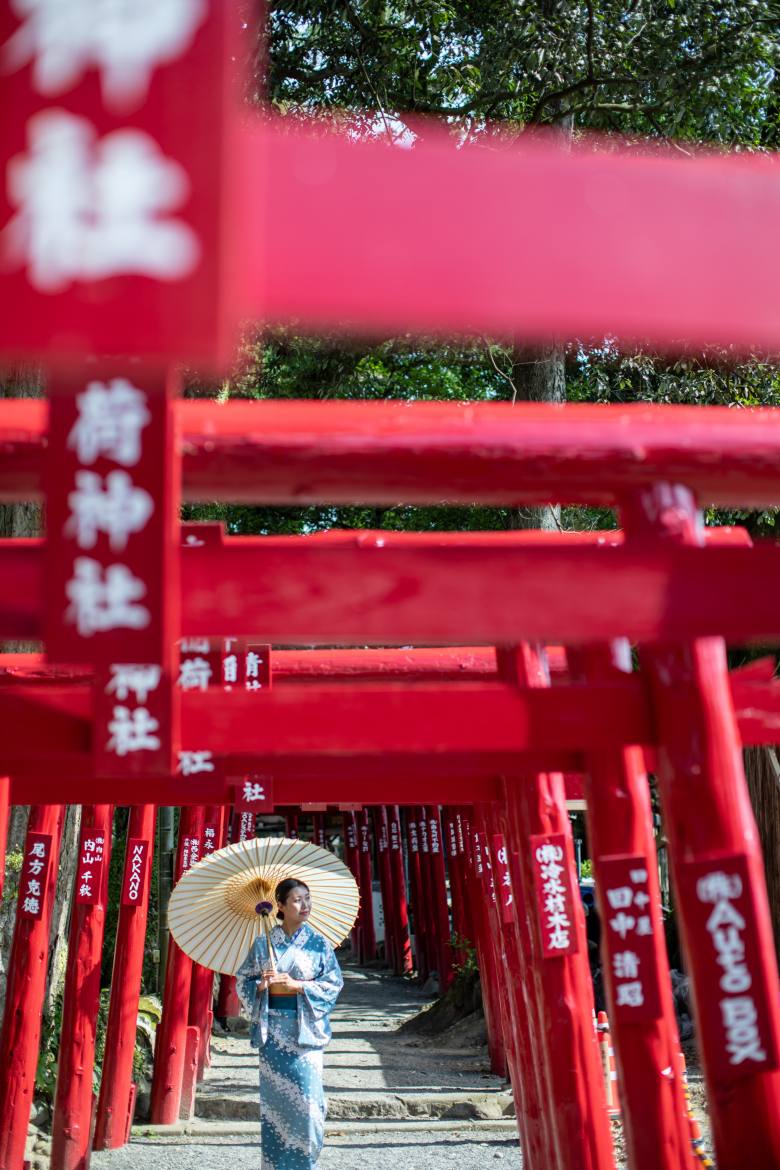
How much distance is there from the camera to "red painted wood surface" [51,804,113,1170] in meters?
8.24

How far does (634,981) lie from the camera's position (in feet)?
14.9

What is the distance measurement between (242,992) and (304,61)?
26.5 feet

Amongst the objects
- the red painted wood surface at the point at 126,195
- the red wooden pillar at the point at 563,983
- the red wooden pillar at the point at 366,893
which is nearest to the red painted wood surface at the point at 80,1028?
the red wooden pillar at the point at 563,983

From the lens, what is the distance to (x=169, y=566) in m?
3.00

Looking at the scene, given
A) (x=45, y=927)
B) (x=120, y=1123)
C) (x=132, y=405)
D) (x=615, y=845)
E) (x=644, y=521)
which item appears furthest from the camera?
(x=120, y=1123)

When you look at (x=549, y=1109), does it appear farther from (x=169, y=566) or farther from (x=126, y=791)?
(x=169, y=566)

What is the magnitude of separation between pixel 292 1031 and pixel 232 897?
0.83 m

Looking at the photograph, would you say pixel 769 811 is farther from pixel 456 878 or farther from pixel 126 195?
pixel 126 195

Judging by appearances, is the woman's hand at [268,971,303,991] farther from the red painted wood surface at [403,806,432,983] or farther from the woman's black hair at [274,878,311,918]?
the red painted wood surface at [403,806,432,983]

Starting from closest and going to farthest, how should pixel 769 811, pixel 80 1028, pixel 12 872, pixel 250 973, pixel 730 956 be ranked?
pixel 730 956 → pixel 250 973 → pixel 80 1028 → pixel 12 872 → pixel 769 811

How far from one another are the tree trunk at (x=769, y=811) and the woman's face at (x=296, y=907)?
5.56 metres

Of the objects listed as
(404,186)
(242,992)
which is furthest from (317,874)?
(404,186)

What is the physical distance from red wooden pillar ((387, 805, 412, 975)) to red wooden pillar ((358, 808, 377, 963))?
2.77ft

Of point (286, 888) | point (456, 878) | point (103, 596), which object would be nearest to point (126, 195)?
point (103, 596)
